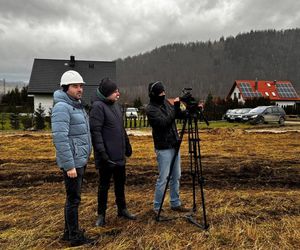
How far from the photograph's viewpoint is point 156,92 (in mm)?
4750

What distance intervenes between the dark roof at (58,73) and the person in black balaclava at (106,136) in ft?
103

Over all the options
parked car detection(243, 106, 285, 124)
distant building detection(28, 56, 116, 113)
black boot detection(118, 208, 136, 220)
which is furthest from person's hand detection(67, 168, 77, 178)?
distant building detection(28, 56, 116, 113)

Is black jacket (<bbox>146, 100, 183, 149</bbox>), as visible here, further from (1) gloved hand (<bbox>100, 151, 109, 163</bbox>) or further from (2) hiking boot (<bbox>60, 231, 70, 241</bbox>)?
(2) hiking boot (<bbox>60, 231, 70, 241</bbox>)

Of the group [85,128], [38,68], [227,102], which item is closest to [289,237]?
[85,128]

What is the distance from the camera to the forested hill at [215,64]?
9169cm

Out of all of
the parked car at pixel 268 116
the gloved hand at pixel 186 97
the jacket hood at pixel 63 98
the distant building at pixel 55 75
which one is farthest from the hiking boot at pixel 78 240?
the distant building at pixel 55 75

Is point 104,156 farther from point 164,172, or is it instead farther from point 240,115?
point 240,115

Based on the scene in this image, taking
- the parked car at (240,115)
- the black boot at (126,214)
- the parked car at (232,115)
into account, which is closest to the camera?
the black boot at (126,214)

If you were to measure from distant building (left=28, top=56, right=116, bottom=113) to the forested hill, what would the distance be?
46.1 m

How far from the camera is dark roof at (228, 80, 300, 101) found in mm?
56544

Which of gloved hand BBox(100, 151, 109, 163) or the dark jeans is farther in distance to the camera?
gloved hand BBox(100, 151, 109, 163)

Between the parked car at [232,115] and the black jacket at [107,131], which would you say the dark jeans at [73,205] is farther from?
the parked car at [232,115]

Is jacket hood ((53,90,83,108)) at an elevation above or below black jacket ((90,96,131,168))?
above

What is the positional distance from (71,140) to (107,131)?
0.67 meters
